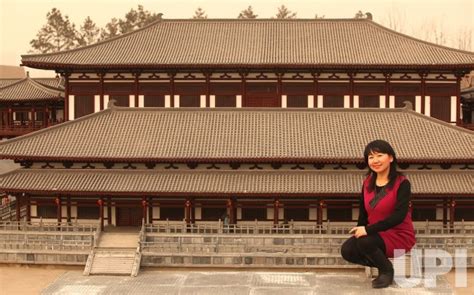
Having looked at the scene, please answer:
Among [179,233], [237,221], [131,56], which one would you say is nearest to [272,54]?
[131,56]

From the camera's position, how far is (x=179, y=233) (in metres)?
30.3

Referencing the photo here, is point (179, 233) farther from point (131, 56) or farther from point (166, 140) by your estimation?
point (131, 56)

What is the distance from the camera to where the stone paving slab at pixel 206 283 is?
24.6 m

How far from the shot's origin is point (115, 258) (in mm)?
29250

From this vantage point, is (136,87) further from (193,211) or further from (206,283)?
(206,283)

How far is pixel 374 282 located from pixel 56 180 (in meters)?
26.1

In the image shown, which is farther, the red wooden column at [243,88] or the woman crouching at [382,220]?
the red wooden column at [243,88]

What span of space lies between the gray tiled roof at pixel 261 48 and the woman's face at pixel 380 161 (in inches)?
1099

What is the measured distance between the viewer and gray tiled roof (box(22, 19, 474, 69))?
3712 cm

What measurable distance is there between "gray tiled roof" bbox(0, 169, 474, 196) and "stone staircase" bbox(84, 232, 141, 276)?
8.80ft

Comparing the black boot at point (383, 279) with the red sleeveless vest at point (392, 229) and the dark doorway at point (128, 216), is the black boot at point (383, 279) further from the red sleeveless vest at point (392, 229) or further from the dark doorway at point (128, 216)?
the dark doorway at point (128, 216)

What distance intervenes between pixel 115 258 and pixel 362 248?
2222cm

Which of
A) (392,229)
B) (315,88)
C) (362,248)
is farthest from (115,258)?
(392,229)

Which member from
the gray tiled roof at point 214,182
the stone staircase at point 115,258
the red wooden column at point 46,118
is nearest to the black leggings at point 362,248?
the stone staircase at point 115,258
